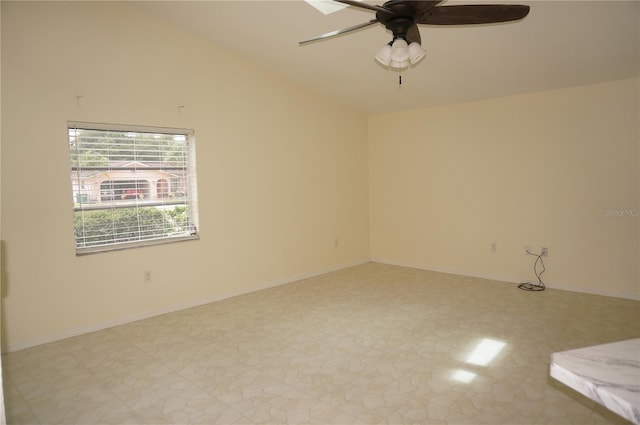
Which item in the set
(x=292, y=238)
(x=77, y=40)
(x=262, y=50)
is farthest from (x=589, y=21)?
(x=77, y=40)

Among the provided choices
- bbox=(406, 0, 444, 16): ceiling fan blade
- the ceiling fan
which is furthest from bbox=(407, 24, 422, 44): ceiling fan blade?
bbox=(406, 0, 444, 16): ceiling fan blade

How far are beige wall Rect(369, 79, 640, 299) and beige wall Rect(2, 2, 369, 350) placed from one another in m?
0.83

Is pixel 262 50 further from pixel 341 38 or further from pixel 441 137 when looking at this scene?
pixel 441 137

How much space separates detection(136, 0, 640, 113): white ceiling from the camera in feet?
10.7

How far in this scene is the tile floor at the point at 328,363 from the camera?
7.93ft

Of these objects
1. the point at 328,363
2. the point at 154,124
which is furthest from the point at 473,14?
the point at 154,124

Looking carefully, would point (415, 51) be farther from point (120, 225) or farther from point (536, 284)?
point (536, 284)

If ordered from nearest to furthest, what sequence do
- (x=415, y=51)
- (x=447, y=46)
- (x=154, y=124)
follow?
1. (x=415, y=51)
2. (x=447, y=46)
3. (x=154, y=124)

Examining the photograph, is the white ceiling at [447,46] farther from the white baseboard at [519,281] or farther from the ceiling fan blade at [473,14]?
the white baseboard at [519,281]

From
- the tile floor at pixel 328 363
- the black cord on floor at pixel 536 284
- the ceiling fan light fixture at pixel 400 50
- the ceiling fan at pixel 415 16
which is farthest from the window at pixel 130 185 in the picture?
the black cord on floor at pixel 536 284

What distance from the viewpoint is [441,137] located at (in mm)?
5559

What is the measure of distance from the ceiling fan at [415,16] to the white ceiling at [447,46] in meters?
1.04

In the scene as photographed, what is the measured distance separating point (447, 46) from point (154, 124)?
112 inches

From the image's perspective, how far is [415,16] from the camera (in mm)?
2184
